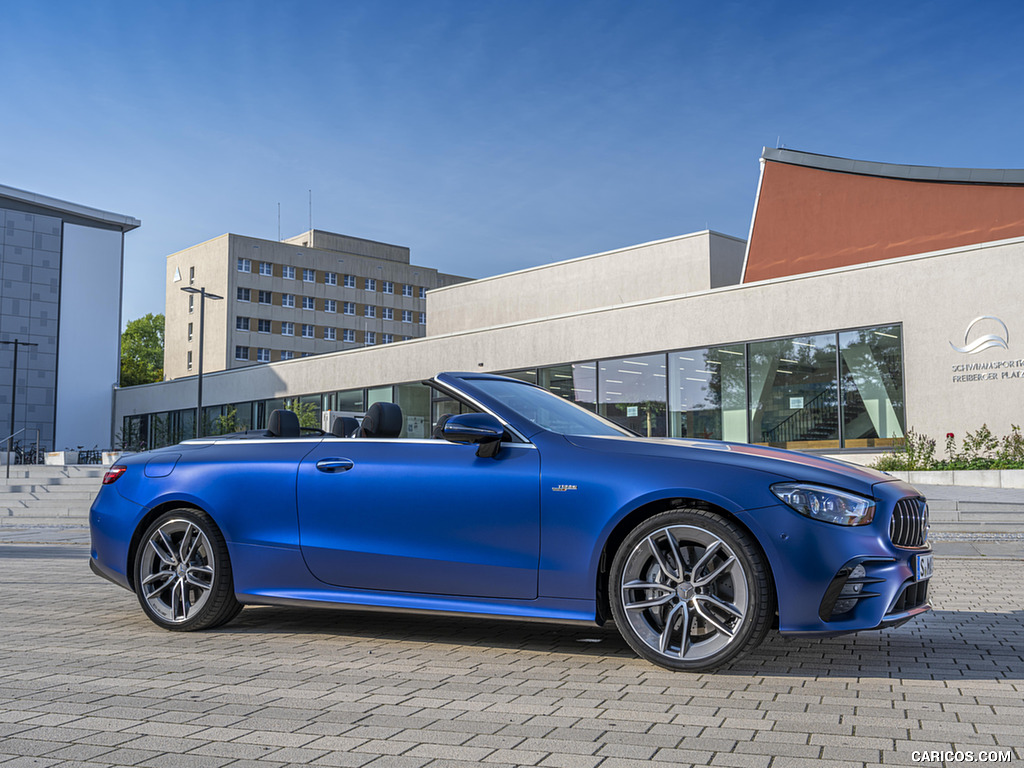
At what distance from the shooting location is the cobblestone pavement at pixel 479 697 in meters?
3.23

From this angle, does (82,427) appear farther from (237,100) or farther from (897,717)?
(897,717)

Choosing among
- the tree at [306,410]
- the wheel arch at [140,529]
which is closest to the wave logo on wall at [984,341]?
the wheel arch at [140,529]

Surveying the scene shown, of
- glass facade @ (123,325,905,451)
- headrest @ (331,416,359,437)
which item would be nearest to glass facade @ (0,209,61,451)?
glass facade @ (123,325,905,451)

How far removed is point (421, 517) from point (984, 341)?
17366 mm

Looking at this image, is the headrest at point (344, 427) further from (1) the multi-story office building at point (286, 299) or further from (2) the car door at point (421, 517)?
(1) the multi-story office building at point (286, 299)

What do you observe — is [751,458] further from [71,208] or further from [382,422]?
[71,208]

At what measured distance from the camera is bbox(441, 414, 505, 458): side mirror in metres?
4.89

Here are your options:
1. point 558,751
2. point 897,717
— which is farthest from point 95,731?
point 897,717

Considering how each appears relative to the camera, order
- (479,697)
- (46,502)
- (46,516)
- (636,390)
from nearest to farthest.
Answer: (479,697) < (46,516) < (46,502) < (636,390)

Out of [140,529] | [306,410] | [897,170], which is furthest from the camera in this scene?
[306,410]

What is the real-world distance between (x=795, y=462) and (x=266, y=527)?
303 centimetres

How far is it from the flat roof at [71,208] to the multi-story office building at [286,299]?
10111 millimetres

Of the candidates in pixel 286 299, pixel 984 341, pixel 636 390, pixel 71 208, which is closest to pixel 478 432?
pixel 984 341

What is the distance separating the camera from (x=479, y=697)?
13.2ft
